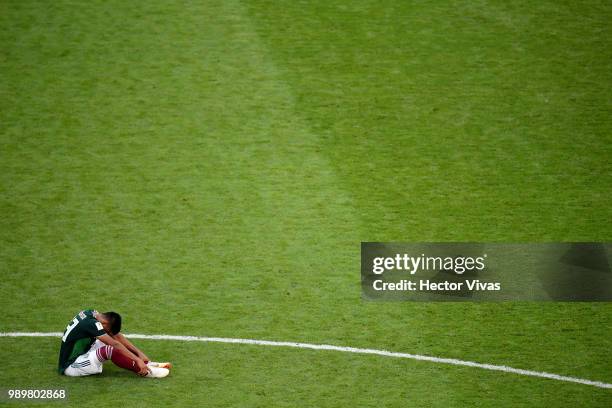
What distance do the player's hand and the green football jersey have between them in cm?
51

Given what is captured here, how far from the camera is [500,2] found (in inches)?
617

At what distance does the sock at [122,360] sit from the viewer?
397 inches

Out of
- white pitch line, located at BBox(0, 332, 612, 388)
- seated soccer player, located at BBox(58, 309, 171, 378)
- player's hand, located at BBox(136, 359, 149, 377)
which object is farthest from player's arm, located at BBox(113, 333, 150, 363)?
white pitch line, located at BBox(0, 332, 612, 388)

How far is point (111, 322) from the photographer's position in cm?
1002

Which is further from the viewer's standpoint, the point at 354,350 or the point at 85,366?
the point at 354,350

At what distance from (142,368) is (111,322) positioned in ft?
2.01

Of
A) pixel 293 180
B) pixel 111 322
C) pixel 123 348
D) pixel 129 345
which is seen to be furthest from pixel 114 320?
pixel 293 180

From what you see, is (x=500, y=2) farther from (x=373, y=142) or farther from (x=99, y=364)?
(x=99, y=364)

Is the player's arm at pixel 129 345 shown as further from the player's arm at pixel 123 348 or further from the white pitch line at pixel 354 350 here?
the white pitch line at pixel 354 350

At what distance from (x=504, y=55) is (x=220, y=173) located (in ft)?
15.7

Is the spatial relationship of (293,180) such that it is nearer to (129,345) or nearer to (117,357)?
(129,345)

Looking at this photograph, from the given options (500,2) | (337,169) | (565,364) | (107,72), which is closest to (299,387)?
(565,364)

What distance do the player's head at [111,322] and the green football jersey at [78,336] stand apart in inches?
2.5

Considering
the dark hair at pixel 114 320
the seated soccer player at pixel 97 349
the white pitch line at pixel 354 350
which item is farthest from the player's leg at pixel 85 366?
the white pitch line at pixel 354 350
